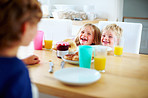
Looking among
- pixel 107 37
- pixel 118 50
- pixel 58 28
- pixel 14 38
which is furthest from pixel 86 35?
pixel 14 38

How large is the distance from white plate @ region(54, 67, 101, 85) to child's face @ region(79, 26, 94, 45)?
40.1 inches

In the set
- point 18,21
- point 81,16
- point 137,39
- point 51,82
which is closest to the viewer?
point 18,21

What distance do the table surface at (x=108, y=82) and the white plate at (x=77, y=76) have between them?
0.02 meters

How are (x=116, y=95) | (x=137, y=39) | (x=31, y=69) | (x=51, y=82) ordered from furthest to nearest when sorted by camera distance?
(x=137, y=39) → (x=31, y=69) → (x=51, y=82) → (x=116, y=95)

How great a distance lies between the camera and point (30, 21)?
0.68 m

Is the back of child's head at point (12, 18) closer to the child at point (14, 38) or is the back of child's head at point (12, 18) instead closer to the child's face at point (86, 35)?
the child at point (14, 38)

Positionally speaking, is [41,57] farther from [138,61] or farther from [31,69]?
[138,61]

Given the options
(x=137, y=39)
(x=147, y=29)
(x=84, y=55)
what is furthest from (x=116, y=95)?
(x=147, y=29)

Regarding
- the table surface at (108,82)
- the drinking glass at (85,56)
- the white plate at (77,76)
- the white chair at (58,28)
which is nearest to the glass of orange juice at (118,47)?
the table surface at (108,82)

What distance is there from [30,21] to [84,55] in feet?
1.85

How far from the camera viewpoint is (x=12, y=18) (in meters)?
0.63

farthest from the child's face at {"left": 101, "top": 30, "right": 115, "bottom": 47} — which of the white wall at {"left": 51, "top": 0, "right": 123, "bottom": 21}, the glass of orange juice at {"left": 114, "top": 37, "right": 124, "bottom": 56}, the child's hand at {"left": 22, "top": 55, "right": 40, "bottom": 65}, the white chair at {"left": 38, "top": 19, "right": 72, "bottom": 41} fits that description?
the white wall at {"left": 51, "top": 0, "right": 123, "bottom": 21}

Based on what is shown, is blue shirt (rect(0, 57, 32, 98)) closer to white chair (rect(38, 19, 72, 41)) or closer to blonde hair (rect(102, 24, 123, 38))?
blonde hair (rect(102, 24, 123, 38))

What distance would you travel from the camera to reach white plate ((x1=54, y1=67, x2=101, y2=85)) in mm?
908
